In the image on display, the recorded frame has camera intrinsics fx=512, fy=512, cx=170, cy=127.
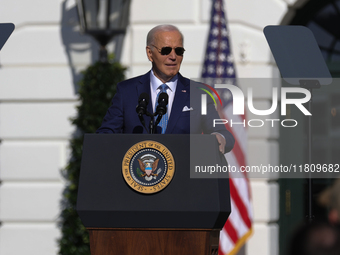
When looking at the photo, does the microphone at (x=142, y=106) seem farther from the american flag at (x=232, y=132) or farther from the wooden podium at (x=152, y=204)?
the american flag at (x=232, y=132)

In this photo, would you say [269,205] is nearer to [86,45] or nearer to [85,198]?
[86,45]

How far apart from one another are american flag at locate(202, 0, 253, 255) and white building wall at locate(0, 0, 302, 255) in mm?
213

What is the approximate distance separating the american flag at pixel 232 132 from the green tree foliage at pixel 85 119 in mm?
1130

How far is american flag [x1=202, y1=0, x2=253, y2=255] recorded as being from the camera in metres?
5.88

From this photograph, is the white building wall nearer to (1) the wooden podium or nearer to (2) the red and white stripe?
(2) the red and white stripe

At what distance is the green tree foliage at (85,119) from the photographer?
609 centimetres

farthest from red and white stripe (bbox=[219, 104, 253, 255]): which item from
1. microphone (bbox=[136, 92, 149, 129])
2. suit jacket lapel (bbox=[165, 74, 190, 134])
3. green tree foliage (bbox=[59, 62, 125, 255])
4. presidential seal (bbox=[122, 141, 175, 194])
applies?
presidential seal (bbox=[122, 141, 175, 194])

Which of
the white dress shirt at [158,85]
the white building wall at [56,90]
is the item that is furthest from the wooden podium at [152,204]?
the white building wall at [56,90]

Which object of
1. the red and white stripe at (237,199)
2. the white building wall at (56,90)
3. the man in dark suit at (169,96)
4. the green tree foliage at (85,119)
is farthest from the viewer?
the white building wall at (56,90)

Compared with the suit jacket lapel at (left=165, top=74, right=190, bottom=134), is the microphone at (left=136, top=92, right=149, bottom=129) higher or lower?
higher

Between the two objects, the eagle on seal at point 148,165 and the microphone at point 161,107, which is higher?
the microphone at point 161,107

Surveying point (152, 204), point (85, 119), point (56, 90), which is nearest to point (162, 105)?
point (152, 204)

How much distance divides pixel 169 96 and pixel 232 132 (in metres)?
2.75

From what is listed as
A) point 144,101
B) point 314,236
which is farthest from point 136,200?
point 314,236
